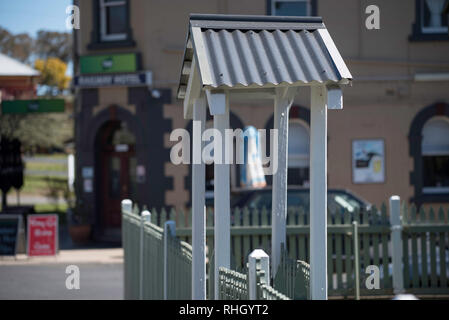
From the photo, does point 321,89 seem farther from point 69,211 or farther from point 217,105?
point 69,211

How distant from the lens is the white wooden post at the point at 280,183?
23.0ft

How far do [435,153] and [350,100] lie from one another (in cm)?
271

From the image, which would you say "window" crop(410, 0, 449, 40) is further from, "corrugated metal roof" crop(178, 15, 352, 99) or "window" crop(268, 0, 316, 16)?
"corrugated metal roof" crop(178, 15, 352, 99)

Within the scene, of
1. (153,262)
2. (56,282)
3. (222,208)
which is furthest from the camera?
(56,282)

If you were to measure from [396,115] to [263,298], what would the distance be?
15.7 meters

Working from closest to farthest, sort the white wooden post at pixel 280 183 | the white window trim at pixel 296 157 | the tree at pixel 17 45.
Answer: the white wooden post at pixel 280 183
the white window trim at pixel 296 157
the tree at pixel 17 45

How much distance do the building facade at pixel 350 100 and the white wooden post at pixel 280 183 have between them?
475 inches

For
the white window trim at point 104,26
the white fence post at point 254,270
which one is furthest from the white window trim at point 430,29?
the white fence post at point 254,270

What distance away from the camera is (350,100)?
19578 mm

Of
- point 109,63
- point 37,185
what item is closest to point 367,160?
point 109,63

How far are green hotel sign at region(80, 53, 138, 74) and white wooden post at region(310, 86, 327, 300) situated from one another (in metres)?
14.5

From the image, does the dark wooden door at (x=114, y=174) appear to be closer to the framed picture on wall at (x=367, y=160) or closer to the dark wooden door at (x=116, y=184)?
the dark wooden door at (x=116, y=184)

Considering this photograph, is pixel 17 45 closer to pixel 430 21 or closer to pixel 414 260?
pixel 430 21

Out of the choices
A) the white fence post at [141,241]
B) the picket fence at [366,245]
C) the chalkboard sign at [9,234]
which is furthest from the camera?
the chalkboard sign at [9,234]
